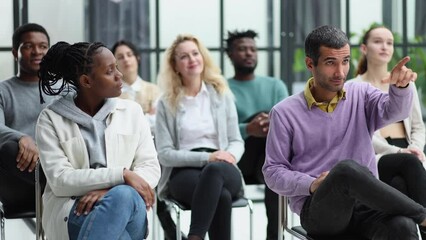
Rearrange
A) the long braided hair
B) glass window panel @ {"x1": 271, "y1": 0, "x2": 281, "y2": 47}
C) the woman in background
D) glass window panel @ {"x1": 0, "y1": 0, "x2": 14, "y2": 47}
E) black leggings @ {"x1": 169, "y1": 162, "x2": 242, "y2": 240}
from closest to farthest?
the long braided hair < black leggings @ {"x1": 169, "y1": 162, "x2": 242, "y2": 240} < the woman in background < glass window panel @ {"x1": 0, "y1": 0, "x2": 14, "y2": 47} < glass window panel @ {"x1": 271, "y1": 0, "x2": 281, "y2": 47}

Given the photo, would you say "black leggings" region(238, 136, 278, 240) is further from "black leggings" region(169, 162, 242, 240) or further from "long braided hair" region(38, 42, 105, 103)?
"long braided hair" region(38, 42, 105, 103)

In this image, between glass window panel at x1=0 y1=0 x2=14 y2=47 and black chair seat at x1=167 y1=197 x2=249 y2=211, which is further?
glass window panel at x1=0 y1=0 x2=14 y2=47

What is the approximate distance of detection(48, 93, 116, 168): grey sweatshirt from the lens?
3.15 metres

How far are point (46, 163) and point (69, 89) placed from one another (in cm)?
32

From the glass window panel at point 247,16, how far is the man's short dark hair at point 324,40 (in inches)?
108

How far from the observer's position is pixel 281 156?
3.14m

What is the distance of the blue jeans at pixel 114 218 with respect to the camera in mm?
2906

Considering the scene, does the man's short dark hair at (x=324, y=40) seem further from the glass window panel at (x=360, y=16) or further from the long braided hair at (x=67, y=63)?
the glass window panel at (x=360, y=16)

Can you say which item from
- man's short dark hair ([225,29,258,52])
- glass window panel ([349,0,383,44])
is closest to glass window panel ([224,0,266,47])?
glass window panel ([349,0,383,44])

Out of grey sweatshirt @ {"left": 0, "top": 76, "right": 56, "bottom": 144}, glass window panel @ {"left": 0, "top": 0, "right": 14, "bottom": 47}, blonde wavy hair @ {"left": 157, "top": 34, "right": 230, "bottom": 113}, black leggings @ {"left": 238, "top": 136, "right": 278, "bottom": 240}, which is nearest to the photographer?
grey sweatshirt @ {"left": 0, "top": 76, "right": 56, "bottom": 144}

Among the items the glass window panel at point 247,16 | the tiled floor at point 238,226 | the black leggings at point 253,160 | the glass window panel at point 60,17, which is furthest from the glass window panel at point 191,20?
the black leggings at point 253,160

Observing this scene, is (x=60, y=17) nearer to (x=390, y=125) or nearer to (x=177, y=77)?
(x=177, y=77)

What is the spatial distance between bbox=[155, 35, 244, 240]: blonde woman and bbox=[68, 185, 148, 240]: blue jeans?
0.76m

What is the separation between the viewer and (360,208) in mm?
3023
